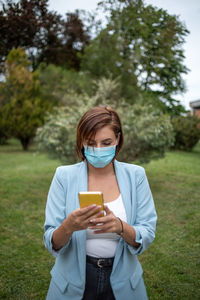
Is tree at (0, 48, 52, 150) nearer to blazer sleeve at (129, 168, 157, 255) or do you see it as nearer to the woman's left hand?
blazer sleeve at (129, 168, 157, 255)

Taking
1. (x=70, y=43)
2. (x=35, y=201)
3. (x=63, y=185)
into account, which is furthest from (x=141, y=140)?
(x=70, y=43)

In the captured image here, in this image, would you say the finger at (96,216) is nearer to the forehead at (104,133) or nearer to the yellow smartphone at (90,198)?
the yellow smartphone at (90,198)

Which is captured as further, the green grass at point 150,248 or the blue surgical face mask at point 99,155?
the green grass at point 150,248

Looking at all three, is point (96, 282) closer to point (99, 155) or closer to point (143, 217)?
point (143, 217)

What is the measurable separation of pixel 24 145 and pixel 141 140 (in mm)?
14023

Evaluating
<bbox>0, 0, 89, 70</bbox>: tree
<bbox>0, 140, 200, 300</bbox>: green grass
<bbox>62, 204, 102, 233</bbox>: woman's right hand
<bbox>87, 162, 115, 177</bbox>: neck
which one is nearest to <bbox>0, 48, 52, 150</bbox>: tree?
<bbox>0, 0, 89, 70</bbox>: tree

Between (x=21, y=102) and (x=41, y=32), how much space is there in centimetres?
896

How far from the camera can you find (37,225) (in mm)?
5441

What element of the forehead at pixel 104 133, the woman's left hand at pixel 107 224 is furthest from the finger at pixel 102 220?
the forehead at pixel 104 133

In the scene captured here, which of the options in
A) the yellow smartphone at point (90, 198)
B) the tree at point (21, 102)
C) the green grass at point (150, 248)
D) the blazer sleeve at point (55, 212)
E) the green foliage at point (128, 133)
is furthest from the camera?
the tree at point (21, 102)

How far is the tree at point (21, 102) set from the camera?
711 inches

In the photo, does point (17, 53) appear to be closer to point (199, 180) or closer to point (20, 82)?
point (20, 82)

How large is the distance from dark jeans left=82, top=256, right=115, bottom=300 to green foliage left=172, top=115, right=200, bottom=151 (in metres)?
17.8

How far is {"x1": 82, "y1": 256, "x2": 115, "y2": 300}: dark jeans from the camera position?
5.56 feet
